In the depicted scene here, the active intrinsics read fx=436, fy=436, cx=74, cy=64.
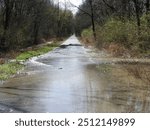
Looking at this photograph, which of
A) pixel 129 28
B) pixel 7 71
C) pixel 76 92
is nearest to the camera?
pixel 76 92

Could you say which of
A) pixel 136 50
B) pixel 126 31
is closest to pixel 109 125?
pixel 136 50

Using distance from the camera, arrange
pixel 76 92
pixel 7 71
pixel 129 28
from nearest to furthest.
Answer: pixel 76 92, pixel 7 71, pixel 129 28

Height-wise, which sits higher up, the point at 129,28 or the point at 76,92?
the point at 129,28

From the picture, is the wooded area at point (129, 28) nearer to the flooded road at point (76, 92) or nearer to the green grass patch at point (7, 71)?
the flooded road at point (76, 92)

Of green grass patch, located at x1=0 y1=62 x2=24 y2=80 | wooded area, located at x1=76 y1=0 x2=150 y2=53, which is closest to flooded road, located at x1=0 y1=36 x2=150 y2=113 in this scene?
green grass patch, located at x1=0 y1=62 x2=24 y2=80

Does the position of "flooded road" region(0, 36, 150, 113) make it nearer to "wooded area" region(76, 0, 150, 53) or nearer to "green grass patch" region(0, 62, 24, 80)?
"green grass patch" region(0, 62, 24, 80)

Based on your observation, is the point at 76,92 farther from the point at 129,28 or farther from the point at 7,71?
the point at 129,28

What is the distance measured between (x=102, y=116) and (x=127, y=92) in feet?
18.8

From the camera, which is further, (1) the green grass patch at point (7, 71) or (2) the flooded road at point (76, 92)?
(1) the green grass patch at point (7, 71)

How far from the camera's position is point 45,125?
765cm

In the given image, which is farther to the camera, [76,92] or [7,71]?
[7,71]

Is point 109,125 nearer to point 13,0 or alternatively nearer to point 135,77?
point 135,77

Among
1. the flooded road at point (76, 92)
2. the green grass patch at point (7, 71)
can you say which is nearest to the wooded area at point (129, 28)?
the flooded road at point (76, 92)

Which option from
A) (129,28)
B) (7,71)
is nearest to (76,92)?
(7,71)
